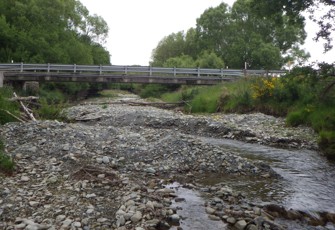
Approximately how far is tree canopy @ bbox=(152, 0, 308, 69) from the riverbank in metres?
42.9

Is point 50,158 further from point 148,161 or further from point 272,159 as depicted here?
point 272,159

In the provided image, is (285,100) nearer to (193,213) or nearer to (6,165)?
(193,213)

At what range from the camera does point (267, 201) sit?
757 cm

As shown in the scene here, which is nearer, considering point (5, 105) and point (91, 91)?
point (5, 105)

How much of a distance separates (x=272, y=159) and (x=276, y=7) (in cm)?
815

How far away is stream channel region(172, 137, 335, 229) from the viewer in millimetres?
7449

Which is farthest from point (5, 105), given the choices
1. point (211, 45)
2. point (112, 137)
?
point (211, 45)

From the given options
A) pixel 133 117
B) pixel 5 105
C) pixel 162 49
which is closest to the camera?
pixel 5 105

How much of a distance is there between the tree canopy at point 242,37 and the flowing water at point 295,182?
44.6 meters

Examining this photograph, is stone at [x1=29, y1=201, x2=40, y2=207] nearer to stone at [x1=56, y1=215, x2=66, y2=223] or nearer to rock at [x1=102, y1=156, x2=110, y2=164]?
stone at [x1=56, y1=215, x2=66, y2=223]

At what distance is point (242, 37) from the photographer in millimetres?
58562

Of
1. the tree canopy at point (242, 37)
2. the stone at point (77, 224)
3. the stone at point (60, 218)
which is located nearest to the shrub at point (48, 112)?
the stone at point (60, 218)

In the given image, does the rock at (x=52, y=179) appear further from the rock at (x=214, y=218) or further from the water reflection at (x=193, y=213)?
the rock at (x=214, y=218)

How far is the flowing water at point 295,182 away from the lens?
7.71m
